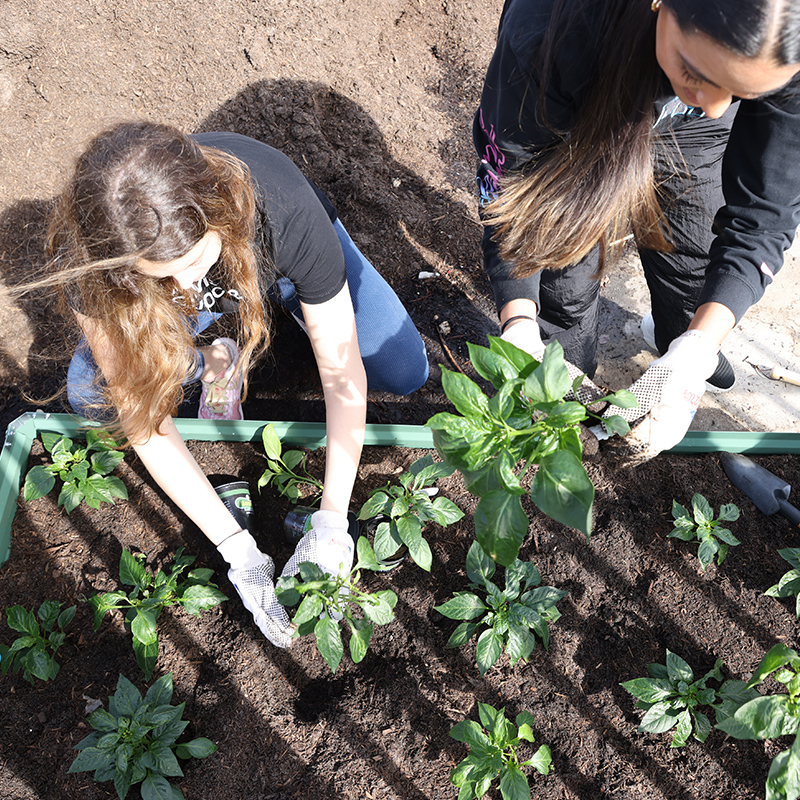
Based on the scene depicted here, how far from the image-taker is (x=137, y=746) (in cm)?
128

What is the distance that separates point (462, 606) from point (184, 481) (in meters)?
0.74

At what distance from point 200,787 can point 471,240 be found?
201 centimetres

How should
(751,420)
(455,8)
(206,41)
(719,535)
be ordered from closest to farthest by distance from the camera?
1. (719,535)
2. (751,420)
3. (206,41)
4. (455,8)

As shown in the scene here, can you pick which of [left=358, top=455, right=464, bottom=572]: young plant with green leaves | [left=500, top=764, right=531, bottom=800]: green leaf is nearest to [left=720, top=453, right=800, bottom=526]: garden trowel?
[left=358, top=455, right=464, bottom=572]: young plant with green leaves

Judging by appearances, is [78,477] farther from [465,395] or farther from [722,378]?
[722,378]

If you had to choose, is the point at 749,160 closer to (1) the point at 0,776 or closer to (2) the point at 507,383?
(2) the point at 507,383

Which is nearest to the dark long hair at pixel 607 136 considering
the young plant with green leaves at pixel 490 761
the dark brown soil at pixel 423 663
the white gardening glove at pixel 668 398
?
the white gardening glove at pixel 668 398

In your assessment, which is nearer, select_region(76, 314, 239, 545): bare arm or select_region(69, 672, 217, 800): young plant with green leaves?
select_region(69, 672, 217, 800): young plant with green leaves

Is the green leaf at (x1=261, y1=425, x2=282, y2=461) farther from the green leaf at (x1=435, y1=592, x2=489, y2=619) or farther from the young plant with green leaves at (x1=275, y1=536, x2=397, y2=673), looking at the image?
the green leaf at (x1=435, y1=592, x2=489, y2=619)

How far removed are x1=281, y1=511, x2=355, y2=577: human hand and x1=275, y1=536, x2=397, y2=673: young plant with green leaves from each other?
0.06 m

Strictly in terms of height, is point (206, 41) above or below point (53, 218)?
above

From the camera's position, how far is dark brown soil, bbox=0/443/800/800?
1337 millimetres

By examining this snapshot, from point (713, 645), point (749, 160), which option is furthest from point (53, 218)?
point (713, 645)

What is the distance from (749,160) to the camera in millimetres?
1343
